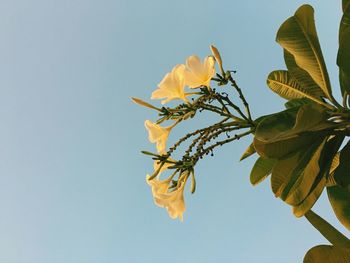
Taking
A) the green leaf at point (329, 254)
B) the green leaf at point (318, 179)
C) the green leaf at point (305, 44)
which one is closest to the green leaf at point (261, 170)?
the green leaf at point (318, 179)

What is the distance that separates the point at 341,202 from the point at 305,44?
Answer: 782mm

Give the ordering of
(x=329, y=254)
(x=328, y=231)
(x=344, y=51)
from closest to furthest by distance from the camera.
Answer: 1. (x=329, y=254)
2. (x=344, y=51)
3. (x=328, y=231)

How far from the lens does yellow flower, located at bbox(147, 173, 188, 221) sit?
2.02 metres

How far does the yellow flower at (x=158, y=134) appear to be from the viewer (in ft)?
6.84

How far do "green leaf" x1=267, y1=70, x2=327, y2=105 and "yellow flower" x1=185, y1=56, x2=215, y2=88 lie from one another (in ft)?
1.34

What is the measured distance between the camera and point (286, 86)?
223cm

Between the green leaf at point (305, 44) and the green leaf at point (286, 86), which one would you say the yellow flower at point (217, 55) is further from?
the green leaf at point (286, 86)

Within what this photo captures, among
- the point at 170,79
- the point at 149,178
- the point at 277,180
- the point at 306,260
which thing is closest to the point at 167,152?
the point at 149,178

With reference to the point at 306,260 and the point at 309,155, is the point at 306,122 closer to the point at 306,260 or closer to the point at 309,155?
the point at 309,155

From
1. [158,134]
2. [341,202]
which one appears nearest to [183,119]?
[158,134]

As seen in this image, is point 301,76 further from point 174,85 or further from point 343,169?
point 174,85

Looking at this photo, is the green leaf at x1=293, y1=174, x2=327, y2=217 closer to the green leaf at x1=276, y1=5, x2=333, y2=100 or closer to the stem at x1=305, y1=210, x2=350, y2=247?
the stem at x1=305, y1=210, x2=350, y2=247

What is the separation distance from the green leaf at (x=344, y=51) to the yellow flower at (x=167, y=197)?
77cm

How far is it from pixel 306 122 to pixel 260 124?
187mm
